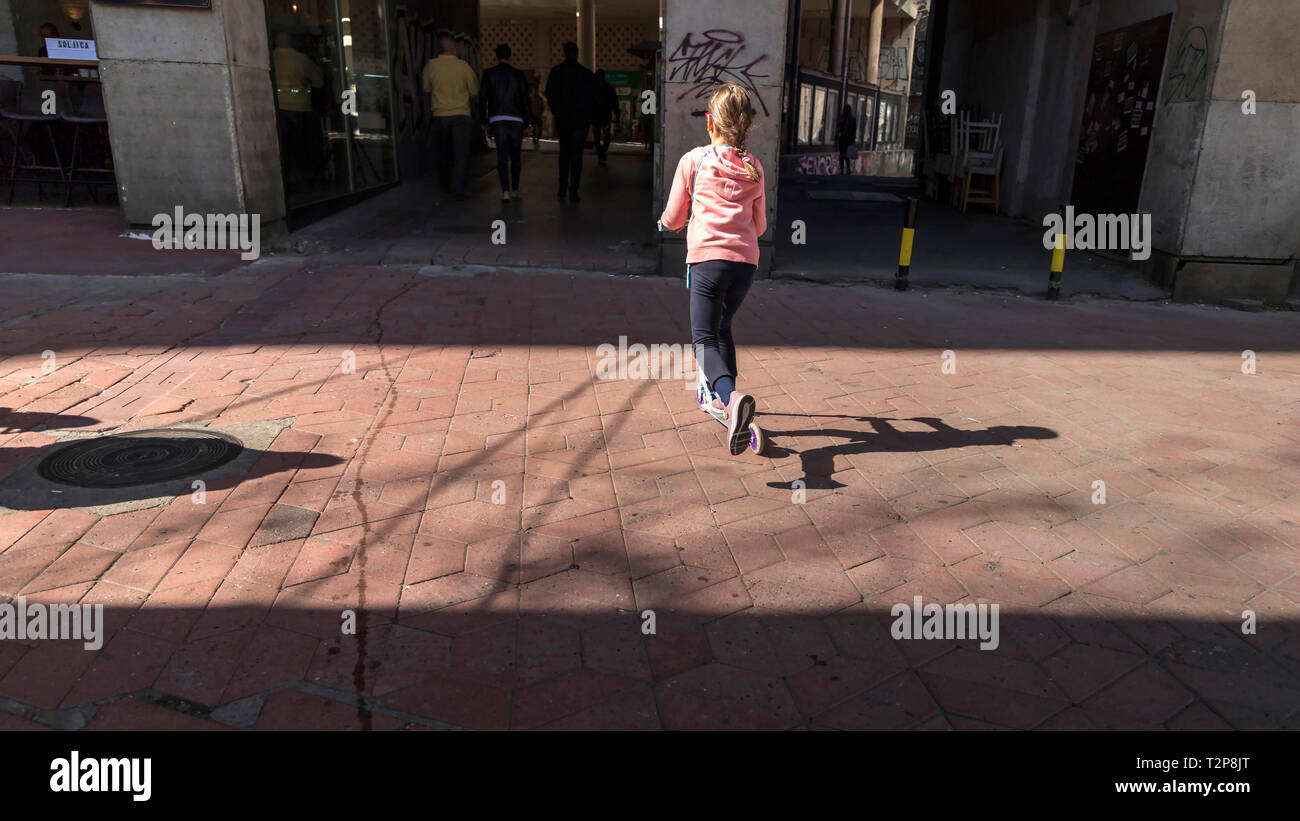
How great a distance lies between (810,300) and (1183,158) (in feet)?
12.3

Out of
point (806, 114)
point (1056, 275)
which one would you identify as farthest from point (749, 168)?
point (806, 114)

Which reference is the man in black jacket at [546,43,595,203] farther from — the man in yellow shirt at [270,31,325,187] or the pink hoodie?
the pink hoodie

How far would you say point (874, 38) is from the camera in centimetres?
3247

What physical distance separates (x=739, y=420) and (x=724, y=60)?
5016 millimetres

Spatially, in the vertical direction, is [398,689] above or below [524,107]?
below

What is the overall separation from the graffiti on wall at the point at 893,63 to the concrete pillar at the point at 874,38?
2220mm

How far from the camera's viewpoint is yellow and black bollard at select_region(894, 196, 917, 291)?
309 inches

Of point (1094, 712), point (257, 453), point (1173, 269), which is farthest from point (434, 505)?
point (1173, 269)

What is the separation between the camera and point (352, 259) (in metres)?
8.38

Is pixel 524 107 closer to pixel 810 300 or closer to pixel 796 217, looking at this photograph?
pixel 796 217

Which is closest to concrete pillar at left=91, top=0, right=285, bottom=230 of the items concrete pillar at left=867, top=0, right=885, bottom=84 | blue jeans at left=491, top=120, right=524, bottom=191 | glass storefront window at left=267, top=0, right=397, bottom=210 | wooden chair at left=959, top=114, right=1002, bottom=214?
glass storefront window at left=267, top=0, right=397, bottom=210

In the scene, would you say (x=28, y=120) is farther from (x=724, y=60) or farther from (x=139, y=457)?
(x=139, y=457)

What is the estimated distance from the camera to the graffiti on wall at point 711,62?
25.3 feet
